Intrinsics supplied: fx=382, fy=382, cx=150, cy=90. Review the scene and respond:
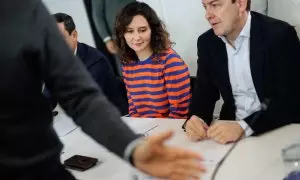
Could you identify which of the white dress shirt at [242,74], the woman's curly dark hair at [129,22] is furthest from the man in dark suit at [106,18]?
the white dress shirt at [242,74]

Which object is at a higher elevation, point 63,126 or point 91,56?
point 91,56

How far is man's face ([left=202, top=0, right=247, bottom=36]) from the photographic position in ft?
5.09

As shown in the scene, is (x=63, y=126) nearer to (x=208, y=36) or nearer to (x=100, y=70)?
(x=100, y=70)

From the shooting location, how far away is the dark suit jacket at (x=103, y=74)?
7.43 feet

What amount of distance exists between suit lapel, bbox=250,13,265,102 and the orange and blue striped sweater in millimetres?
489

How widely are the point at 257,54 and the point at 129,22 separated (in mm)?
822

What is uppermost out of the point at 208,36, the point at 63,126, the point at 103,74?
the point at 208,36

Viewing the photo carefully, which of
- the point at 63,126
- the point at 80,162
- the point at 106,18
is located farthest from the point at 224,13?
the point at 106,18

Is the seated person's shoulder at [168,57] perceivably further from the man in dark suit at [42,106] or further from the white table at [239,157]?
the man in dark suit at [42,106]

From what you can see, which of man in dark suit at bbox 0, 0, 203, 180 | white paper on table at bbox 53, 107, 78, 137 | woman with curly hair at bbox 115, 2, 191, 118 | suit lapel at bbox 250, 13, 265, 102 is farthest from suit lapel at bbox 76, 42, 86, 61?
man in dark suit at bbox 0, 0, 203, 180

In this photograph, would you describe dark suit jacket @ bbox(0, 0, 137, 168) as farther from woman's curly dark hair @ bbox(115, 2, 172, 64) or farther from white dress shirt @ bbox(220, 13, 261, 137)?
woman's curly dark hair @ bbox(115, 2, 172, 64)

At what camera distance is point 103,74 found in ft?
7.52

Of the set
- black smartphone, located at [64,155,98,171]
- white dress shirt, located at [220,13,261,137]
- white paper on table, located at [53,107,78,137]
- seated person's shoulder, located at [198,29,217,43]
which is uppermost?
seated person's shoulder, located at [198,29,217,43]

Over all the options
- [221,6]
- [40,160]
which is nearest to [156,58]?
[221,6]
